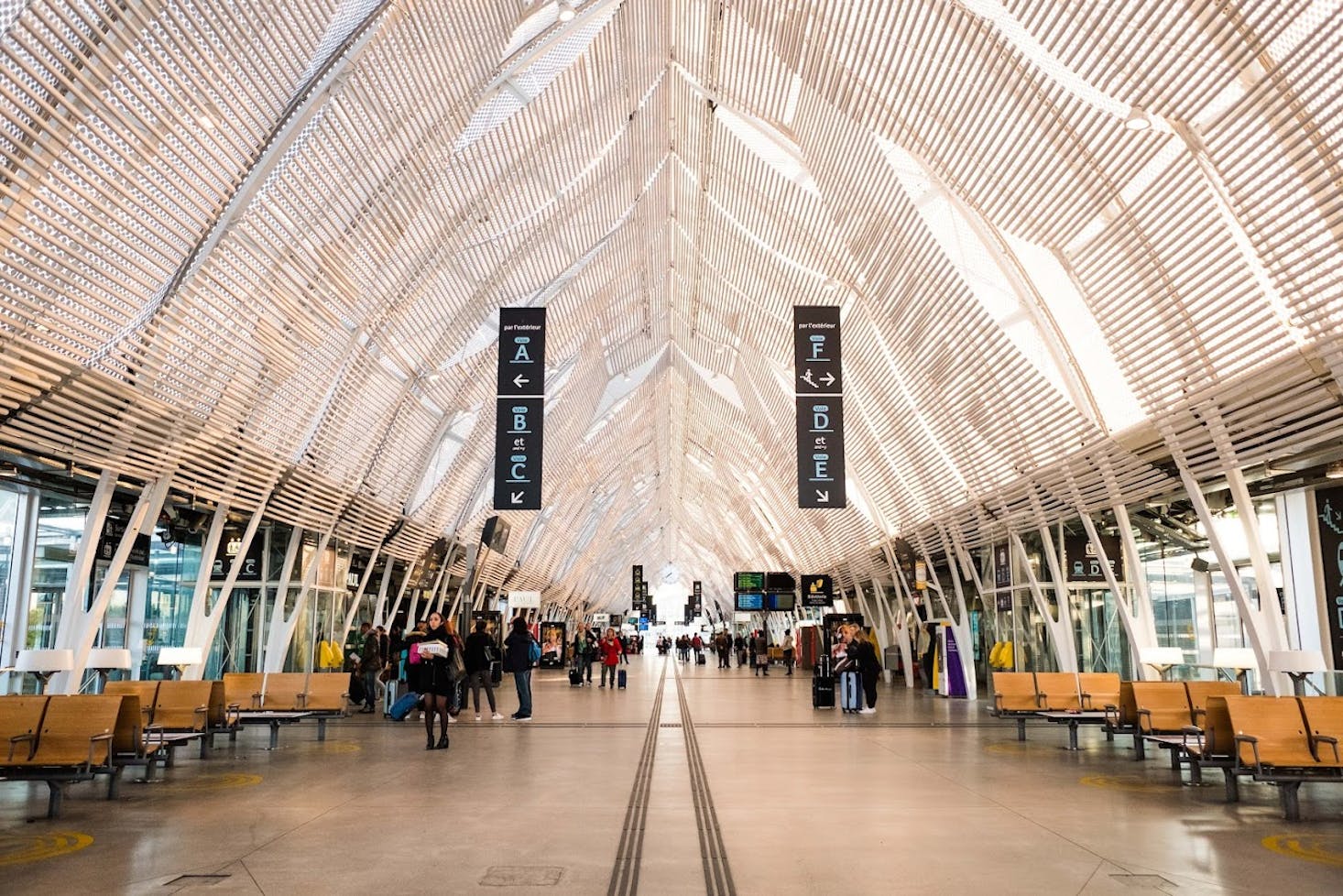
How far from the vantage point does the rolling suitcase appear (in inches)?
830

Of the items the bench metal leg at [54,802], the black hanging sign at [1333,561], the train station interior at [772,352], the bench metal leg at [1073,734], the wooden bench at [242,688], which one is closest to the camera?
the bench metal leg at [54,802]

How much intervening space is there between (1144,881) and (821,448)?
42.7ft

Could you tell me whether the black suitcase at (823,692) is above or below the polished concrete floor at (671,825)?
above

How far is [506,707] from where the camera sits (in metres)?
23.2

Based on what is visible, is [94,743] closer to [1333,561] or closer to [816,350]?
[816,350]

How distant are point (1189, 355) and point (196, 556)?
1879cm

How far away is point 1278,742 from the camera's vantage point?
9.84m

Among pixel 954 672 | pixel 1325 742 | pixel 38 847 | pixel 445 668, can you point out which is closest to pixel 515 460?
pixel 445 668

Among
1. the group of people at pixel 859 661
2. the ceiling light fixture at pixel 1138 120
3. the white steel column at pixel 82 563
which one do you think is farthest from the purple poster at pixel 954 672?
the white steel column at pixel 82 563

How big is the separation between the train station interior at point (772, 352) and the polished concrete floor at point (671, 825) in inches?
3.2

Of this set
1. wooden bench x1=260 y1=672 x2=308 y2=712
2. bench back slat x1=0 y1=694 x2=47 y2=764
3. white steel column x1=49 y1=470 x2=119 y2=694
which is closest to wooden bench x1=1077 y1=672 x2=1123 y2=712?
wooden bench x1=260 y1=672 x2=308 y2=712

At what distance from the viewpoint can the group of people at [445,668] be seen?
571 inches

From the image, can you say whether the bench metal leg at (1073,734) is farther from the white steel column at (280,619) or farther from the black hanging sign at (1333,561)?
the white steel column at (280,619)

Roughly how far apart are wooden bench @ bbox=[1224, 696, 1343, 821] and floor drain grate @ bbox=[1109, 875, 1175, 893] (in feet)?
9.94
